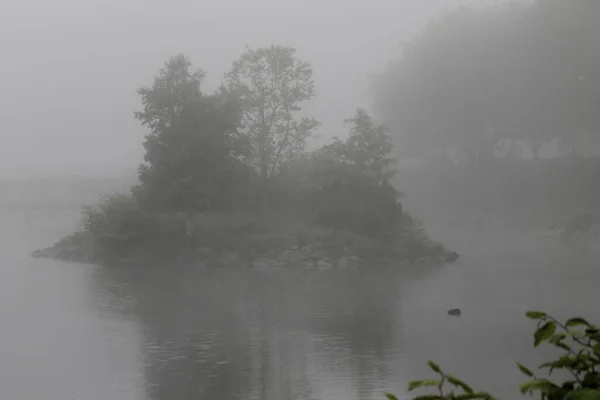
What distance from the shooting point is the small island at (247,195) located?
112 ft

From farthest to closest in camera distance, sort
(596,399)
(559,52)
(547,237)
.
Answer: (559,52), (547,237), (596,399)

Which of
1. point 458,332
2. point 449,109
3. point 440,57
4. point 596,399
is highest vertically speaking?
point 440,57

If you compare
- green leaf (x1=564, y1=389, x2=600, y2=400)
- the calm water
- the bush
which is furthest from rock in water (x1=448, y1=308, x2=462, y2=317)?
green leaf (x1=564, y1=389, x2=600, y2=400)

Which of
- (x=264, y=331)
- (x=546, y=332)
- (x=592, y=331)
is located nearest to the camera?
(x=546, y=332)

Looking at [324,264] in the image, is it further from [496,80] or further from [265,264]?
[496,80]

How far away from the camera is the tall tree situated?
1558 inches

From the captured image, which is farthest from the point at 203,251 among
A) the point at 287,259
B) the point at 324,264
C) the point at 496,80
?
the point at 496,80

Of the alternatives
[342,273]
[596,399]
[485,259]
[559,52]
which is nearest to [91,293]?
[342,273]

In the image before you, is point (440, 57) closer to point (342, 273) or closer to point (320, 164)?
point (320, 164)

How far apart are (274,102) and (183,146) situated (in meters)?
6.39

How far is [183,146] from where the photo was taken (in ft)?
117

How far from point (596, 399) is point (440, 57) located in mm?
57544

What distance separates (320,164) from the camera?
3700 centimetres

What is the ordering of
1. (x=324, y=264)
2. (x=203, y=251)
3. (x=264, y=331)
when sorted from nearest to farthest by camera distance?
(x=264, y=331) → (x=324, y=264) → (x=203, y=251)
